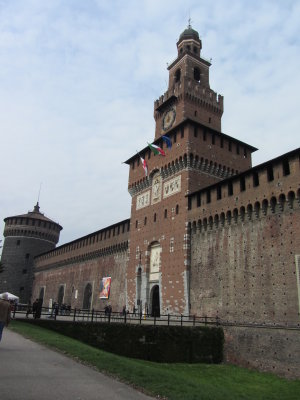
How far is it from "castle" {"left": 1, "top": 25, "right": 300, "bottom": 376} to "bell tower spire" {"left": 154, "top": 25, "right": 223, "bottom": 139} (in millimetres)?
121

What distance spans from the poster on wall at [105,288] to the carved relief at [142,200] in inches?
394

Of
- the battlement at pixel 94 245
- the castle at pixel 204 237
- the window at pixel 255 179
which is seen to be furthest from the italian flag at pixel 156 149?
the window at pixel 255 179

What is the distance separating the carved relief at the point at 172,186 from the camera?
107 feet

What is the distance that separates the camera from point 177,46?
42.0 meters

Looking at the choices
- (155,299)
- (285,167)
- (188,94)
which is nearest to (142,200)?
(155,299)

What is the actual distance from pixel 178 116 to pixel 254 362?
2342cm

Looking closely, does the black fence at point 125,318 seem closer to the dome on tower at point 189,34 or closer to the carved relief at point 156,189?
the carved relief at point 156,189

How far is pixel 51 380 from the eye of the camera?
8.43m

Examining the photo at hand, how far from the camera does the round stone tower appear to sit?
6475 centimetres

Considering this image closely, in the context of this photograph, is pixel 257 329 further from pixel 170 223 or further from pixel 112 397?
Answer: pixel 112 397

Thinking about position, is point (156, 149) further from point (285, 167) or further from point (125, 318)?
point (125, 318)

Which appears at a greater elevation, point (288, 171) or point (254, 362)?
point (288, 171)

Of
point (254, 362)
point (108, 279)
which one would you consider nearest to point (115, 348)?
point (254, 362)

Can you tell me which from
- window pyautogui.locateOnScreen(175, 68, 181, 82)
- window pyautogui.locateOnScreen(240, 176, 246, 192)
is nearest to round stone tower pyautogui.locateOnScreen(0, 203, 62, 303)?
window pyautogui.locateOnScreen(175, 68, 181, 82)
